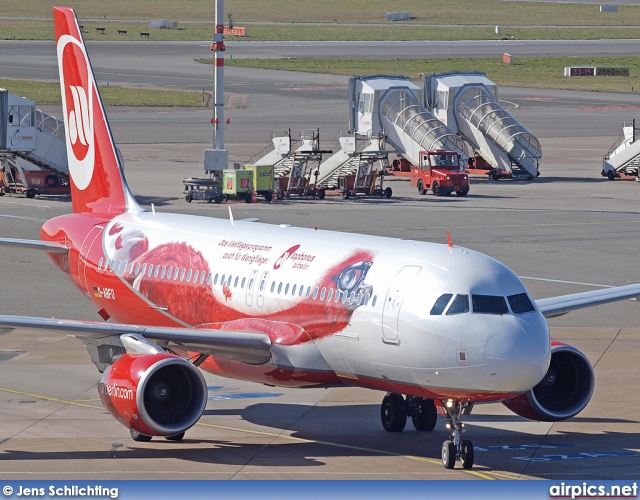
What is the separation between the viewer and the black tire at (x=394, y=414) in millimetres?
29031

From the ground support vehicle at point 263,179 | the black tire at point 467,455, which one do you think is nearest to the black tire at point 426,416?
the black tire at point 467,455

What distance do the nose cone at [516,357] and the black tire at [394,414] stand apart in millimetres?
5052

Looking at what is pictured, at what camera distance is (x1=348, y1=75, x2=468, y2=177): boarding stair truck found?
84.4m

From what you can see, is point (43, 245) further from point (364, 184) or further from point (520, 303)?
point (364, 184)

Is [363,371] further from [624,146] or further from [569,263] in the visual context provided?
[624,146]

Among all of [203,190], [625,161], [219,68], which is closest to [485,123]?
[625,161]

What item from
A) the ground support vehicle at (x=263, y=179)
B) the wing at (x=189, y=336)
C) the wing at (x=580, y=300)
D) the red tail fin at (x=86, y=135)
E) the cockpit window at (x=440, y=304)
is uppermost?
the red tail fin at (x=86, y=135)

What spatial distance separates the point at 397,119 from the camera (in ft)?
281

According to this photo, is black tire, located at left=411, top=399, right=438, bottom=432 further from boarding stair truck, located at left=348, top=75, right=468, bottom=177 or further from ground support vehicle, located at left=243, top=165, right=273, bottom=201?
boarding stair truck, located at left=348, top=75, right=468, bottom=177

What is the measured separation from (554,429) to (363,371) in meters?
5.68

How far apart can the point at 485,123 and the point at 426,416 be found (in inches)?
2390

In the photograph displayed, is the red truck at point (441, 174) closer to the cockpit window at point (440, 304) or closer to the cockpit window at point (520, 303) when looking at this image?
the cockpit window at point (520, 303)

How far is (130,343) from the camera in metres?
27.7

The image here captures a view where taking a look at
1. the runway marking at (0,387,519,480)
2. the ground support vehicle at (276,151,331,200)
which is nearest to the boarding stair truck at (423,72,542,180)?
the ground support vehicle at (276,151,331,200)
